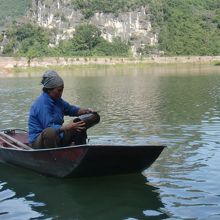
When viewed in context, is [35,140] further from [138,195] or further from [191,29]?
[191,29]

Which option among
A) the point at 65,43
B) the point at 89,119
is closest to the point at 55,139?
the point at 89,119

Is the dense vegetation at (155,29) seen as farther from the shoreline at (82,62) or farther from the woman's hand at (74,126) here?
the woman's hand at (74,126)

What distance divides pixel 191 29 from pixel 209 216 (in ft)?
440

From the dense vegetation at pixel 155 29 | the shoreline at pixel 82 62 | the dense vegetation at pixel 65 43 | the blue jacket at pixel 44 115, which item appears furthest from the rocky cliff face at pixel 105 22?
the blue jacket at pixel 44 115

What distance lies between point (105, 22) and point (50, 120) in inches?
5020

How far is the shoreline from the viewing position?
92625mm

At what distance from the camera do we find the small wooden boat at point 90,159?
8.68 m

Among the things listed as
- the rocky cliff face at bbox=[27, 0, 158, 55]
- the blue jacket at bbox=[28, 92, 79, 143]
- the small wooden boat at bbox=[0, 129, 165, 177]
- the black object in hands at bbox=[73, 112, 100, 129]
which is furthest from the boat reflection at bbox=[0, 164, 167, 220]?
the rocky cliff face at bbox=[27, 0, 158, 55]

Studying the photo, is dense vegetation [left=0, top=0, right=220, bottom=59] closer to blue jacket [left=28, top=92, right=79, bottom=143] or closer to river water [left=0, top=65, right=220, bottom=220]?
river water [left=0, top=65, right=220, bottom=220]

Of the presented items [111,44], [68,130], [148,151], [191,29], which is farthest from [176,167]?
[191,29]

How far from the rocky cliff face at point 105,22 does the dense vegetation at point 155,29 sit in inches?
65.4

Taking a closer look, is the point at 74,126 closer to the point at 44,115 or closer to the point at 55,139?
the point at 55,139

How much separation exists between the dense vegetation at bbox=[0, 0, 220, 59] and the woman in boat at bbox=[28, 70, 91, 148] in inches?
4213

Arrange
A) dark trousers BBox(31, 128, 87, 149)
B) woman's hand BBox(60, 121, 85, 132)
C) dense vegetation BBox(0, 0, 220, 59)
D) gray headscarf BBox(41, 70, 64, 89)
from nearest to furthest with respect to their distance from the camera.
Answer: woman's hand BBox(60, 121, 85, 132), dark trousers BBox(31, 128, 87, 149), gray headscarf BBox(41, 70, 64, 89), dense vegetation BBox(0, 0, 220, 59)
